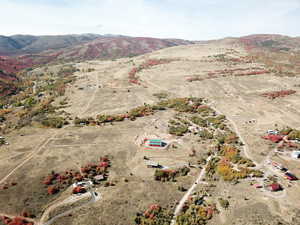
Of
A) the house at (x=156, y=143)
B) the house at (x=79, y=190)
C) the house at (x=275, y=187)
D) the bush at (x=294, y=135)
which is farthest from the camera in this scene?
the bush at (x=294, y=135)

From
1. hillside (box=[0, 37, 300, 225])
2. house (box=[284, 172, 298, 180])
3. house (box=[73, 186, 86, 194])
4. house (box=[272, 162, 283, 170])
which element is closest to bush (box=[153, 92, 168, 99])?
hillside (box=[0, 37, 300, 225])

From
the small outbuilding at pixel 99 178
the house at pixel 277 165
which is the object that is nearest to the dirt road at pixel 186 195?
the house at pixel 277 165

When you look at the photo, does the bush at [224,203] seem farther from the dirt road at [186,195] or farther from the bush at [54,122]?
the bush at [54,122]

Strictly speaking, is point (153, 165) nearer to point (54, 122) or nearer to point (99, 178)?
point (99, 178)

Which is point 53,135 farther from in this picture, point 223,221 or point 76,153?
point 223,221

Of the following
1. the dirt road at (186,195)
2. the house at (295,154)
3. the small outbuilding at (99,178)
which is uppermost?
the house at (295,154)

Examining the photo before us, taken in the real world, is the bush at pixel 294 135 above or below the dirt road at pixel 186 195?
above

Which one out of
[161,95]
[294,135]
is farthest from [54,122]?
[294,135]

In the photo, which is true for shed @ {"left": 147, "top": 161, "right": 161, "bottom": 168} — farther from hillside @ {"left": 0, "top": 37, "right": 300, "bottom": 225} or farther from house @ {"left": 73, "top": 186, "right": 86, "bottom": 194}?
house @ {"left": 73, "top": 186, "right": 86, "bottom": 194}

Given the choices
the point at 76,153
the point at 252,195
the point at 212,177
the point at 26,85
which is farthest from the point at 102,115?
the point at 26,85
